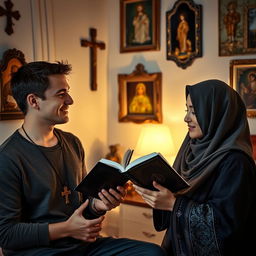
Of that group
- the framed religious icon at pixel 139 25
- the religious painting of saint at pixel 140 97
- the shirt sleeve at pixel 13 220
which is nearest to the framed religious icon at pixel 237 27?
the framed religious icon at pixel 139 25

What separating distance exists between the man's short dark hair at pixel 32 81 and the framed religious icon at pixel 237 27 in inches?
64.7

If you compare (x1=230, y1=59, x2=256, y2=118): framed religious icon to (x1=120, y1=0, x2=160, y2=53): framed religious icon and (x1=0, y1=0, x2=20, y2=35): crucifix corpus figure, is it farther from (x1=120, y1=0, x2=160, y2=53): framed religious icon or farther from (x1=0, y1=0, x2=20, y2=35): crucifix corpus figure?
(x1=0, y1=0, x2=20, y2=35): crucifix corpus figure

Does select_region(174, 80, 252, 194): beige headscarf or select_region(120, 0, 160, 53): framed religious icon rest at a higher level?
select_region(120, 0, 160, 53): framed religious icon

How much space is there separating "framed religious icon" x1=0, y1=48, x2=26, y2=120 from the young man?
0.68 m

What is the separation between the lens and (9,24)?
2.49 m

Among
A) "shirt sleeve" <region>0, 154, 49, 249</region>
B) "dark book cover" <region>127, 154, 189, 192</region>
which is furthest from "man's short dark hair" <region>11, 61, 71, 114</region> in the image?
"dark book cover" <region>127, 154, 189, 192</region>

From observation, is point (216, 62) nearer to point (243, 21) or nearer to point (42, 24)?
point (243, 21)

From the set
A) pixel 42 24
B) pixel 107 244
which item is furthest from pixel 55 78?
pixel 42 24

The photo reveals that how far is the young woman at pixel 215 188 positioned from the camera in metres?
1.66

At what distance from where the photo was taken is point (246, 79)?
289cm

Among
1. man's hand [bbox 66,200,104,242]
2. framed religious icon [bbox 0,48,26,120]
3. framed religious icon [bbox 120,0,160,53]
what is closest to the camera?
→ man's hand [bbox 66,200,104,242]

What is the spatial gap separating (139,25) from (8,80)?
1.37 metres

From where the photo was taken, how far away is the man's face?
1.78 metres

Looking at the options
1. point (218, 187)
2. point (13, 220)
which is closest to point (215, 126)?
point (218, 187)
